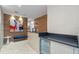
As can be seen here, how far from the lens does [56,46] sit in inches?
82.7

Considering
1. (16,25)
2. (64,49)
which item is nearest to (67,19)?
(64,49)

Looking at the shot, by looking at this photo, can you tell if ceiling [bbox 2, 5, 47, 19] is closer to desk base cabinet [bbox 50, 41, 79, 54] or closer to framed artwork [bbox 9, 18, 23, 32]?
framed artwork [bbox 9, 18, 23, 32]

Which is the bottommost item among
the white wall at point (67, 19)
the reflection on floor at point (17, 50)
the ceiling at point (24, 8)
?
the reflection on floor at point (17, 50)

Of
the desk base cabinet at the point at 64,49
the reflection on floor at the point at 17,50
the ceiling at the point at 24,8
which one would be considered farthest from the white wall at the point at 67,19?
the reflection on floor at the point at 17,50

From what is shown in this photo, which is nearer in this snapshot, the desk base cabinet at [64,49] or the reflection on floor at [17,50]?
the desk base cabinet at [64,49]

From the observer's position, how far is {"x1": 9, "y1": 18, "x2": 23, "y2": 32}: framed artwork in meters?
7.23

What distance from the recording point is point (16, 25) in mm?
7531

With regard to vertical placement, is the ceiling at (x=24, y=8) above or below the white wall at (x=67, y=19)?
above

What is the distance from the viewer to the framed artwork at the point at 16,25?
7227 millimetres

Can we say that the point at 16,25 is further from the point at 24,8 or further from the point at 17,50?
the point at 17,50

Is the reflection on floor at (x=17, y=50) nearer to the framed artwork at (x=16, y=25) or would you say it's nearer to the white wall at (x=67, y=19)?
the white wall at (x=67, y=19)

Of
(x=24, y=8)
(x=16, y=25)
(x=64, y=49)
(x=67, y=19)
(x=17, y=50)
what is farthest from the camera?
(x=16, y=25)

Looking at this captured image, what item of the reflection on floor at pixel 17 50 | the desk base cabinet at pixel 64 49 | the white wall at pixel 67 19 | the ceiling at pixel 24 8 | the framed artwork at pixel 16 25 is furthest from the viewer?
the framed artwork at pixel 16 25
